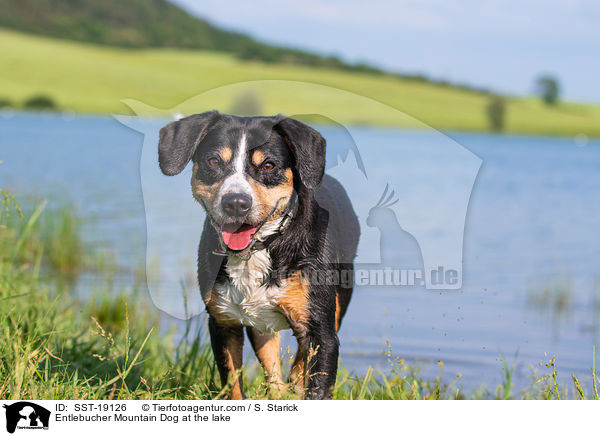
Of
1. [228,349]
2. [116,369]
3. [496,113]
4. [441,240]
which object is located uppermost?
[496,113]

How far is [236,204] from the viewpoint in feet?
9.79

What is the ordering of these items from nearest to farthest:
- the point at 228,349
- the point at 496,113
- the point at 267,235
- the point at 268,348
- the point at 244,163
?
the point at 244,163 → the point at 267,235 → the point at 228,349 → the point at 268,348 → the point at 496,113

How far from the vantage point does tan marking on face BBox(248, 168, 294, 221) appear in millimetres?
3072

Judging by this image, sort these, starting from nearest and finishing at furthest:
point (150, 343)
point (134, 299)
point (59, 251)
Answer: point (150, 343)
point (134, 299)
point (59, 251)

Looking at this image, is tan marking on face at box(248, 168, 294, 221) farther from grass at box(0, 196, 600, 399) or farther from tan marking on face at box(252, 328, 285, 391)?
tan marking on face at box(252, 328, 285, 391)

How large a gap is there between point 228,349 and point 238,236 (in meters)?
0.75

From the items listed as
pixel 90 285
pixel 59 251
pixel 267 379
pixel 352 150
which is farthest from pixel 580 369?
pixel 59 251

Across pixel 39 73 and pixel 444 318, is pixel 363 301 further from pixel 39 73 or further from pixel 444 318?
pixel 39 73

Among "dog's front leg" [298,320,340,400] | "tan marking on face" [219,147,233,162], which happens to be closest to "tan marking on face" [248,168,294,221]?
"tan marking on face" [219,147,233,162]

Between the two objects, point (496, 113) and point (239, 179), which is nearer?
point (239, 179)

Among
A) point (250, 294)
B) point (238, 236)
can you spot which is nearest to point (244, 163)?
point (238, 236)

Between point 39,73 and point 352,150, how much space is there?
52598 mm

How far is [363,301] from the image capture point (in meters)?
8.11
